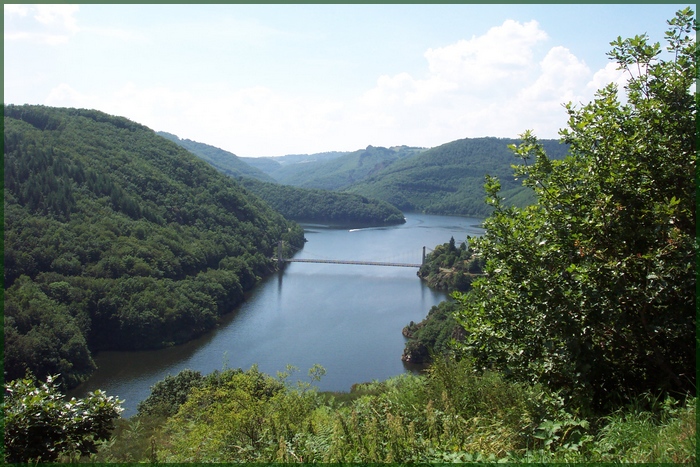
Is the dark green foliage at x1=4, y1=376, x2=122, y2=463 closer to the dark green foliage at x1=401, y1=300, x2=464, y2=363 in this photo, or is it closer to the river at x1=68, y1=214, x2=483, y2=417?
the river at x1=68, y1=214, x2=483, y2=417

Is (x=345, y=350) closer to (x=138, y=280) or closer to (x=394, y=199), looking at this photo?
(x=138, y=280)

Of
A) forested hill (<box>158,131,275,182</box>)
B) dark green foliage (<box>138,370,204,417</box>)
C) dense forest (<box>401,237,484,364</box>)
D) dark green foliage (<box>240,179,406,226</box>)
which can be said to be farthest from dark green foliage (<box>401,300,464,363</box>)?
forested hill (<box>158,131,275,182</box>)

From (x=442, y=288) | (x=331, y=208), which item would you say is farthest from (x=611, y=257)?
(x=331, y=208)

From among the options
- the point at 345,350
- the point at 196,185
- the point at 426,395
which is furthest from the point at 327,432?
the point at 196,185

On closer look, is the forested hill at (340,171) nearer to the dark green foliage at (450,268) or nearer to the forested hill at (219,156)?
the forested hill at (219,156)

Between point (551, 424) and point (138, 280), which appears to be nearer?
point (551, 424)

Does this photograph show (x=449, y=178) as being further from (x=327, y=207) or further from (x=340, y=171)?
(x=340, y=171)

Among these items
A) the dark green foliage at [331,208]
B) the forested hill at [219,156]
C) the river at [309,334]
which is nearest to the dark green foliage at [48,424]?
the river at [309,334]
